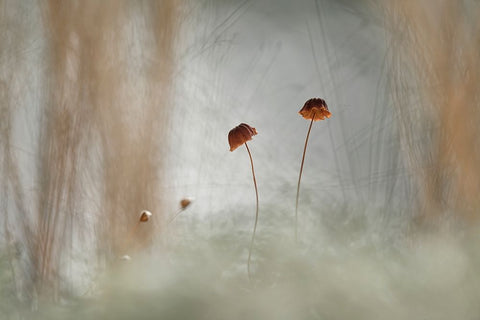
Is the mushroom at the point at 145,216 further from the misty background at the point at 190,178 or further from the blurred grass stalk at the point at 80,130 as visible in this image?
the blurred grass stalk at the point at 80,130

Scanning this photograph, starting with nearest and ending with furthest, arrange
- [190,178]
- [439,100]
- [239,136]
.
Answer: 1. [239,136]
2. [439,100]
3. [190,178]

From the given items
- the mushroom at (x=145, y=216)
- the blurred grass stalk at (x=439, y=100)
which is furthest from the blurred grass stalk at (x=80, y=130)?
the blurred grass stalk at (x=439, y=100)

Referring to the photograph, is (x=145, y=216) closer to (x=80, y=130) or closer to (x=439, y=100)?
(x=80, y=130)

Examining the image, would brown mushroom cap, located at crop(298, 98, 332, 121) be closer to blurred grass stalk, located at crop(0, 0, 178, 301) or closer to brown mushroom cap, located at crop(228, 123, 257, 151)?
brown mushroom cap, located at crop(228, 123, 257, 151)

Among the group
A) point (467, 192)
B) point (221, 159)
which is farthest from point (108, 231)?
point (467, 192)

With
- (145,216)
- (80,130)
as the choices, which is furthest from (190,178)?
(145,216)
